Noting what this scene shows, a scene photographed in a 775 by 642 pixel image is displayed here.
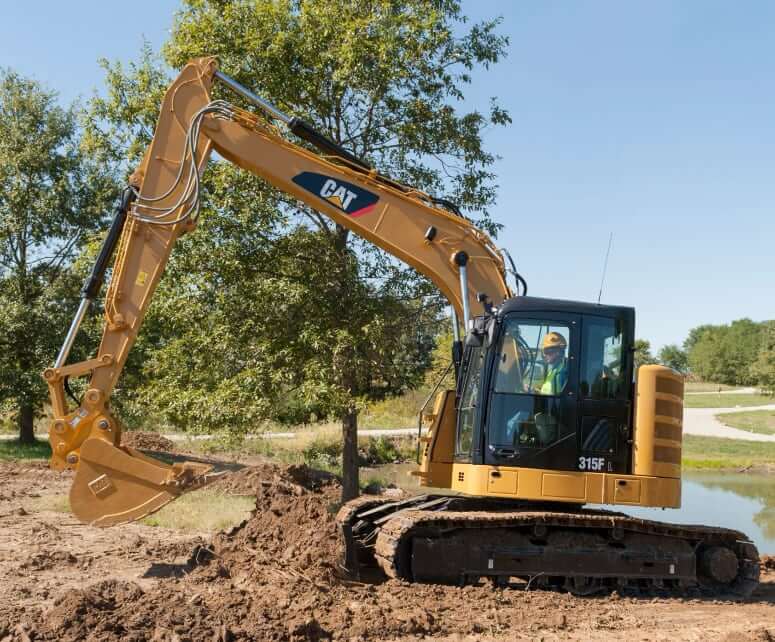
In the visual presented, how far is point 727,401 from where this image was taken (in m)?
65.4

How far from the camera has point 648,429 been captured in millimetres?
9211

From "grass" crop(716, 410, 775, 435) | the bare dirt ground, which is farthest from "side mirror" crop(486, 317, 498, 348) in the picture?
"grass" crop(716, 410, 775, 435)

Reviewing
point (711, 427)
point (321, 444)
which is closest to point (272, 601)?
point (321, 444)

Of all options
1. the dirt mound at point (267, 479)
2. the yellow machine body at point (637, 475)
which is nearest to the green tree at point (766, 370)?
the dirt mound at point (267, 479)

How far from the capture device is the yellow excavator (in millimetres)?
8977

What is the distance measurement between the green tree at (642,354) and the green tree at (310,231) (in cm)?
458

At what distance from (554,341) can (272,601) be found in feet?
12.7

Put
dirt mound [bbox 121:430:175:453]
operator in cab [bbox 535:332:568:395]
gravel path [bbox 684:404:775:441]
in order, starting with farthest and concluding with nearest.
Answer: gravel path [bbox 684:404:775:441] → dirt mound [bbox 121:430:175:453] → operator in cab [bbox 535:332:568:395]

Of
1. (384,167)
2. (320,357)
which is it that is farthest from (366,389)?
(384,167)

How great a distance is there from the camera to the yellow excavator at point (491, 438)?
29.5ft

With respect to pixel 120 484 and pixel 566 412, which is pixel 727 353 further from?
pixel 120 484

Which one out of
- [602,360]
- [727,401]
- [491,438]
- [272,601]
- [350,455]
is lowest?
[272,601]

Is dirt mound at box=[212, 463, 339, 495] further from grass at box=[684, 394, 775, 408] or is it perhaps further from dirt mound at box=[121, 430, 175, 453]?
grass at box=[684, 394, 775, 408]

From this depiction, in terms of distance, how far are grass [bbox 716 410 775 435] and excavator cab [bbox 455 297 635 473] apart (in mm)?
35421
